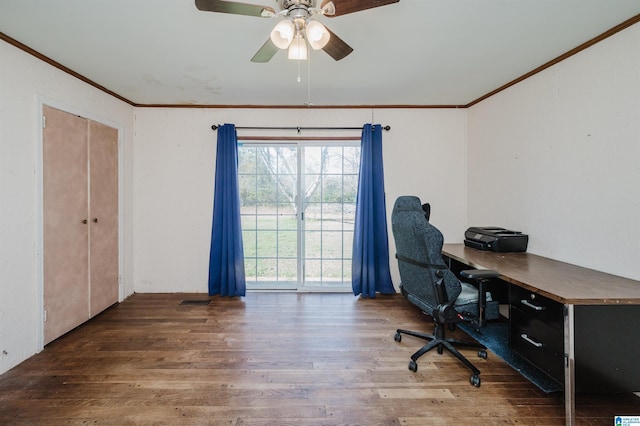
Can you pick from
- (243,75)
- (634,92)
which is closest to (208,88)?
(243,75)

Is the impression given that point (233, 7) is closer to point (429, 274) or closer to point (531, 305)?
point (429, 274)

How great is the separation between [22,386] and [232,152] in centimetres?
267

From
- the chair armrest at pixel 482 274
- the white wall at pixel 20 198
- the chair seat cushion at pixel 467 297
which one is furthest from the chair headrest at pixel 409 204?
the white wall at pixel 20 198

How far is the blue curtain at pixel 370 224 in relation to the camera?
137 inches

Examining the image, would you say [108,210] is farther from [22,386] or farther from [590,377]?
[590,377]

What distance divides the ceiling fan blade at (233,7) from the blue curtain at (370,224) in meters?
2.24

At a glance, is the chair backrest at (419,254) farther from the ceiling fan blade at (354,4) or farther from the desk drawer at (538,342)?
the ceiling fan blade at (354,4)

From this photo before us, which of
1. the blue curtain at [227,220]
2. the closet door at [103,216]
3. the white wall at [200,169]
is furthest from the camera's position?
the white wall at [200,169]

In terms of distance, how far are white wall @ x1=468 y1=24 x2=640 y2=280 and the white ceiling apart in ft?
0.78

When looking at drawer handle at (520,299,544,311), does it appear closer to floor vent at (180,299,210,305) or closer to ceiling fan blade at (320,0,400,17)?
ceiling fan blade at (320,0,400,17)

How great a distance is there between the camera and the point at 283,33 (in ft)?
5.14

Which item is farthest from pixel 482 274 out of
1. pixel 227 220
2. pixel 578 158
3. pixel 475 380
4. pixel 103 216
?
pixel 103 216

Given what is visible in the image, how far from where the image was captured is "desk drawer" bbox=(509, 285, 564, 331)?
1562mm

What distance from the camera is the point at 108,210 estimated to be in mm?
3135
